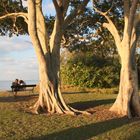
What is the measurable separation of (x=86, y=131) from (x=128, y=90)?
14.8ft

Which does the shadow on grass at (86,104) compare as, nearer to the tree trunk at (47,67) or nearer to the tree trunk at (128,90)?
the tree trunk at (47,67)

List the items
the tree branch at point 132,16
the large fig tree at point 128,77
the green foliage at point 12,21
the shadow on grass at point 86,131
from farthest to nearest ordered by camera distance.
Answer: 1. the green foliage at point 12,21
2. the large fig tree at point 128,77
3. the tree branch at point 132,16
4. the shadow on grass at point 86,131

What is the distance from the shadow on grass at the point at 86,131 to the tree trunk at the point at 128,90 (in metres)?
1.72

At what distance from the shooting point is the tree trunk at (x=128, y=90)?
19.3m

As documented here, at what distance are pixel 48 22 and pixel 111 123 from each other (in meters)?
11.5

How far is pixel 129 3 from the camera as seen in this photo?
65.7 ft

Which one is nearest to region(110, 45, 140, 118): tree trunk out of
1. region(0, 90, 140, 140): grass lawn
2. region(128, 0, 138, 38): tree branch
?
region(0, 90, 140, 140): grass lawn

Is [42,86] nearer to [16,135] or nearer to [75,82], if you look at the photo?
[16,135]

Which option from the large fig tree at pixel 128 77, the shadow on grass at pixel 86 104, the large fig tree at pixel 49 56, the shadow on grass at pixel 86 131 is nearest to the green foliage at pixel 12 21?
the large fig tree at pixel 49 56

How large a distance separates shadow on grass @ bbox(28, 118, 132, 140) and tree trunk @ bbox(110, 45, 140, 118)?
67.7 inches

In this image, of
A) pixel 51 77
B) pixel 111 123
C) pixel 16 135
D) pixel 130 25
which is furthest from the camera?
pixel 51 77

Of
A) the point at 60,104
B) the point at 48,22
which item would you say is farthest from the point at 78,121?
the point at 48,22

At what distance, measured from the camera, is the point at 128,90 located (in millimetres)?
19344

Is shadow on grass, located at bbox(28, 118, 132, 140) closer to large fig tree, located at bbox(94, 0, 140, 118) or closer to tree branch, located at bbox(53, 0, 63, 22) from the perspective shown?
large fig tree, located at bbox(94, 0, 140, 118)
